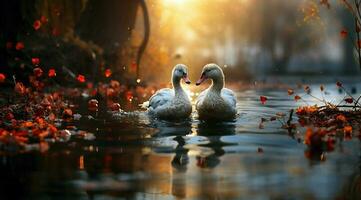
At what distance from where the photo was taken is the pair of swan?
13.0 meters

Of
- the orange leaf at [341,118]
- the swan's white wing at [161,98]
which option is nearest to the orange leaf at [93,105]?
the swan's white wing at [161,98]

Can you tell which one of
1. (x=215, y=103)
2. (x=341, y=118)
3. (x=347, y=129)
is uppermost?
(x=215, y=103)

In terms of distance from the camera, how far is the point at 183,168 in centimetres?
785

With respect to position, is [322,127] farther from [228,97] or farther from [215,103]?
[228,97]

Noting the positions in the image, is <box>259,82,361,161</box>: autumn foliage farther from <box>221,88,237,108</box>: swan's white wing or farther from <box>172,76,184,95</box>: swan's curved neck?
<box>172,76,184,95</box>: swan's curved neck

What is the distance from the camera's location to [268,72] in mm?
59062

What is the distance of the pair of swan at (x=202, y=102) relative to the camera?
13.0 metres

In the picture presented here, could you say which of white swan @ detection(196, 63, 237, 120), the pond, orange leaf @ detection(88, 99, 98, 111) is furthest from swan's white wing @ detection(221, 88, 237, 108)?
orange leaf @ detection(88, 99, 98, 111)

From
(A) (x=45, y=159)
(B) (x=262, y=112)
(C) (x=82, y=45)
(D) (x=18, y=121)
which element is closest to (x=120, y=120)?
(D) (x=18, y=121)

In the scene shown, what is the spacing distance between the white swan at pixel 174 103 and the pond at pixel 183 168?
71.1 inches

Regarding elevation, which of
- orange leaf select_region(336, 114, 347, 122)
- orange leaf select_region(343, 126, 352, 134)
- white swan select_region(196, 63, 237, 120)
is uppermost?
white swan select_region(196, 63, 237, 120)

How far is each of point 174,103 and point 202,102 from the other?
1.88 feet

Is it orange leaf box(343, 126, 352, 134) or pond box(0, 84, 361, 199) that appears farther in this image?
orange leaf box(343, 126, 352, 134)

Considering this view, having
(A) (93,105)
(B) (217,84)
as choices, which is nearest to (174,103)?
(B) (217,84)
